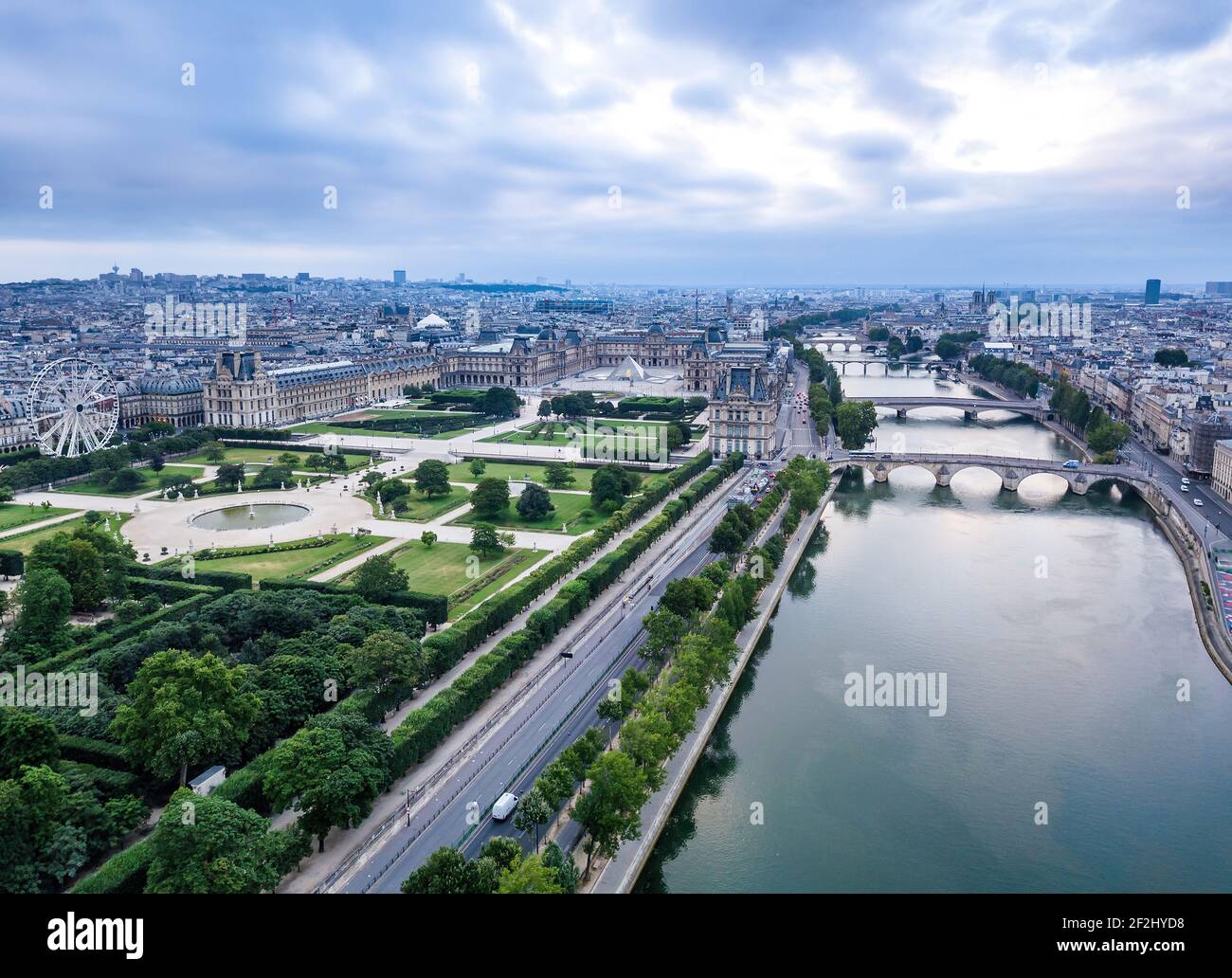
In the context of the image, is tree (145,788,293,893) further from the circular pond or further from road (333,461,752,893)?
the circular pond

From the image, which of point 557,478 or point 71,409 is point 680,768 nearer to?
point 557,478

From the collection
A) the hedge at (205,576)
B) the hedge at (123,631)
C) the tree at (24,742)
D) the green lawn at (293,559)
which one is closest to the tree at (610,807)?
the tree at (24,742)

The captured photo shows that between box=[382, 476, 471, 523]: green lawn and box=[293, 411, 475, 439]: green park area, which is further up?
box=[293, 411, 475, 439]: green park area

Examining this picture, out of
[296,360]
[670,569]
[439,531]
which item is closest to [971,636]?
[670,569]

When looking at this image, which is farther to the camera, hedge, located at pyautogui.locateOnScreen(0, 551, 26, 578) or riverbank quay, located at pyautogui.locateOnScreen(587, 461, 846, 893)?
hedge, located at pyautogui.locateOnScreen(0, 551, 26, 578)

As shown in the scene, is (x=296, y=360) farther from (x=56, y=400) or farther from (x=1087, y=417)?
(x=1087, y=417)

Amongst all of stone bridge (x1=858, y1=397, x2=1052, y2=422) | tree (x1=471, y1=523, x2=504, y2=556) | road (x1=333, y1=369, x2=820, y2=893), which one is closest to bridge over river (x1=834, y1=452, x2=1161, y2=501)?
stone bridge (x1=858, y1=397, x2=1052, y2=422)
